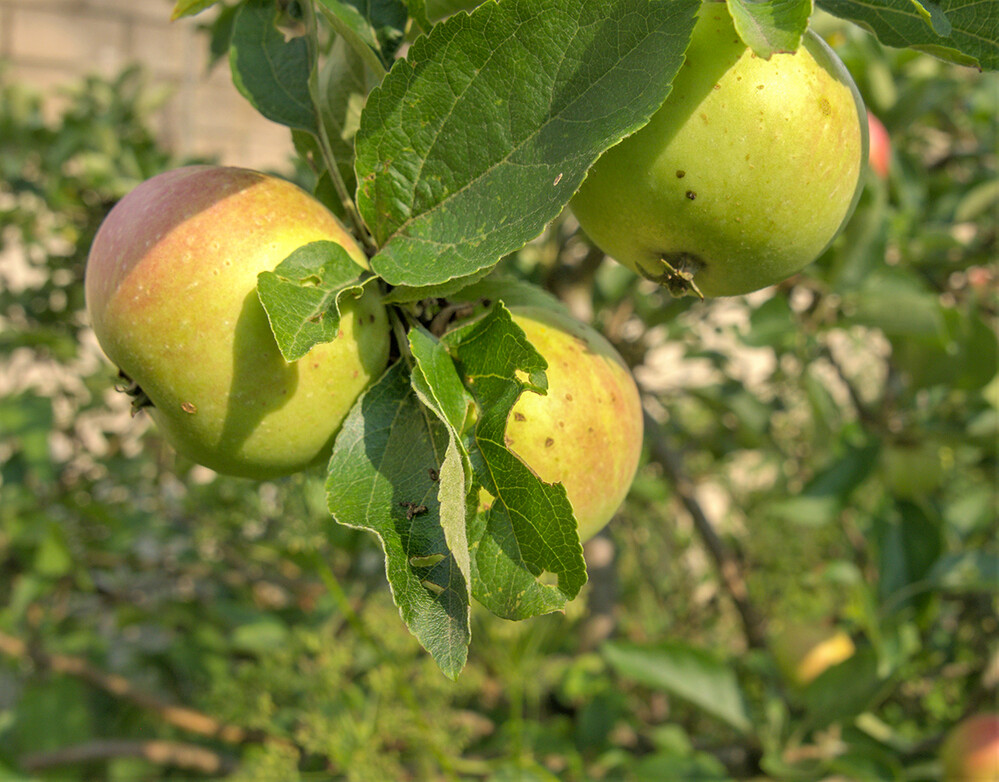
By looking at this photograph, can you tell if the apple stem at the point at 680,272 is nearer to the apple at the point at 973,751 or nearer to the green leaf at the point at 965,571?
the green leaf at the point at 965,571

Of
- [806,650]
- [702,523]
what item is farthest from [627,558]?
[702,523]

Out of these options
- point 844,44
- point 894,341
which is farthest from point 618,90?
point 894,341

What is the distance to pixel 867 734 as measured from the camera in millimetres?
1221

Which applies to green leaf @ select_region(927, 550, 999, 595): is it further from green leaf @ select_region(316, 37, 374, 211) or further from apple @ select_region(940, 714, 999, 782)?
green leaf @ select_region(316, 37, 374, 211)

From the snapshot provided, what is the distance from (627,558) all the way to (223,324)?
167 centimetres

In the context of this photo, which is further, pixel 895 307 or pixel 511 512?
pixel 895 307

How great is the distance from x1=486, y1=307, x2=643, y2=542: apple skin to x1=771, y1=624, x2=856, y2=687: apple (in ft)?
4.12

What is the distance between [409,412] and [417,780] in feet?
2.98

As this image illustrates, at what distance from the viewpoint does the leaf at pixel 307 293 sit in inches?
15.5

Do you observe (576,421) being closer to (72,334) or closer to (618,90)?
(618,90)

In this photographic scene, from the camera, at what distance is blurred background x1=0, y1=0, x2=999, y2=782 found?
1146 millimetres

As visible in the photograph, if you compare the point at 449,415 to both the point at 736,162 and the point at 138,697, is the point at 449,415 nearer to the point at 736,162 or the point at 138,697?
the point at 736,162

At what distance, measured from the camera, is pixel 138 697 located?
140cm

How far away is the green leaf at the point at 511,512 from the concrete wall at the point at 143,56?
12.7 feet
